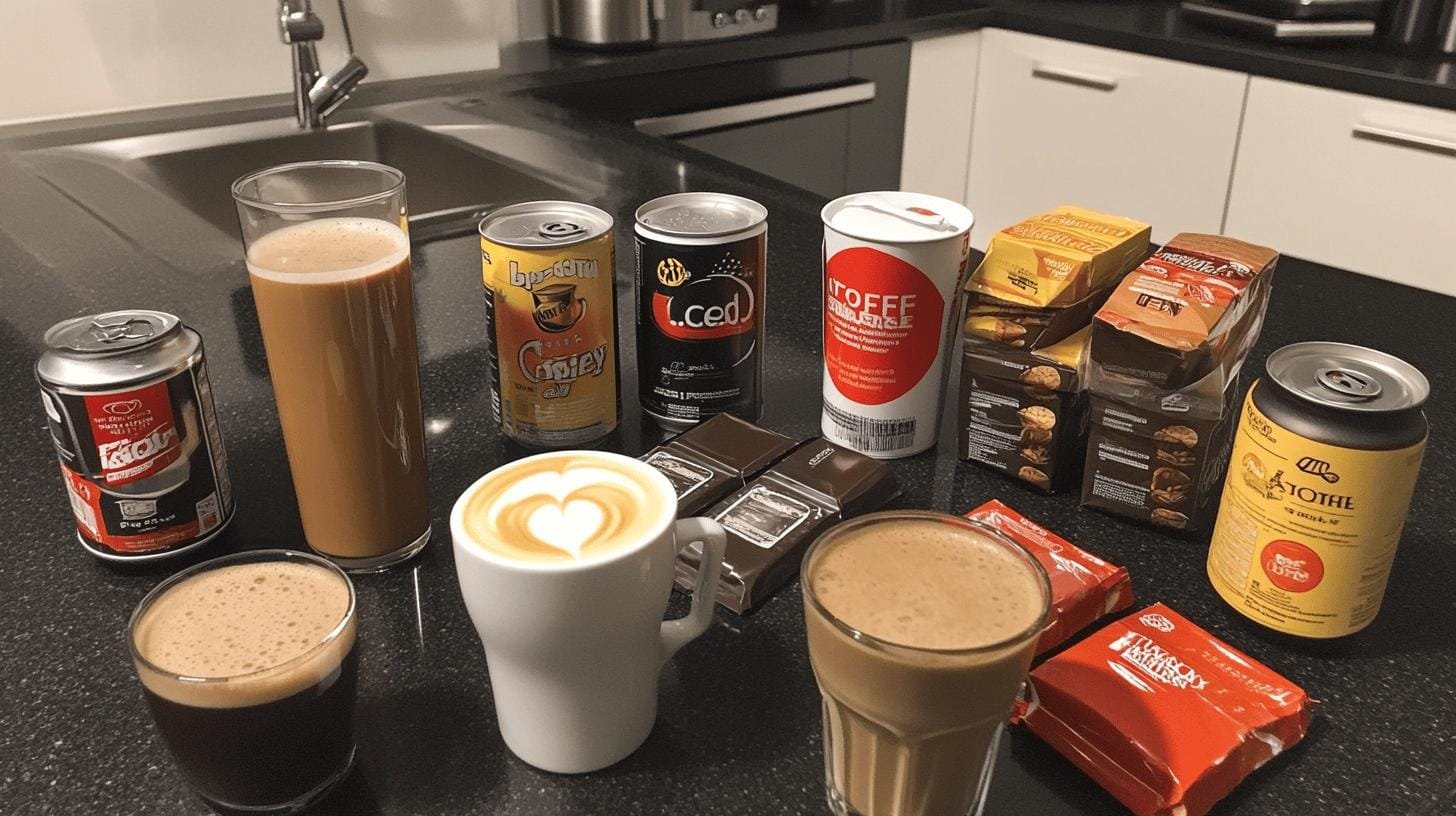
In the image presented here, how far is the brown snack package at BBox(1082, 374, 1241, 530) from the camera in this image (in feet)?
2.34

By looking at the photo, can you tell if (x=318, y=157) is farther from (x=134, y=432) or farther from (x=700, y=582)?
(x=700, y=582)

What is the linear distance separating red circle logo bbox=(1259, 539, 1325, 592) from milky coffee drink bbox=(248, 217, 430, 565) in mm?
535

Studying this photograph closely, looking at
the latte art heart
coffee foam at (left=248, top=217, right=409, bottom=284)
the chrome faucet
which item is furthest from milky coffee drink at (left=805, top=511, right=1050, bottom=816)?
the chrome faucet

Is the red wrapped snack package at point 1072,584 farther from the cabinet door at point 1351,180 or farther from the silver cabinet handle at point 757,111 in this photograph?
the cabinet door at point 1351,180

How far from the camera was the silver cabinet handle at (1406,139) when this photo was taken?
192 centimetres

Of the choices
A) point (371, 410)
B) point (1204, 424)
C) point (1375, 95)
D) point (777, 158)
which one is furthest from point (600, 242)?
point (1375, 95)

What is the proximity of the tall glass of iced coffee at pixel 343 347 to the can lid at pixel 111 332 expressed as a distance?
0.06m

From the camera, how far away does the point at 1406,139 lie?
6.42 feet

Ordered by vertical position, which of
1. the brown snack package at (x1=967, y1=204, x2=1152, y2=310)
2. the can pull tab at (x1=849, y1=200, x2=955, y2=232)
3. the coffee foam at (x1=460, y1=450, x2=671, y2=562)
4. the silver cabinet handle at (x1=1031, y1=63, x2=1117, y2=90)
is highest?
the can pull tab at (x1=849, y1=200, x2=955, y2=232)

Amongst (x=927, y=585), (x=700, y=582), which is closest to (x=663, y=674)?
(x=700, y=582)

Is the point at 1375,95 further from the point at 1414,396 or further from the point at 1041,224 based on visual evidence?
the point at 1414,396

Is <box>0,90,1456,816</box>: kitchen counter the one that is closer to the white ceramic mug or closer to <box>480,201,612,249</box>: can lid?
the white ceramic mug

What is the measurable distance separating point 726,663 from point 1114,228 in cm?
43

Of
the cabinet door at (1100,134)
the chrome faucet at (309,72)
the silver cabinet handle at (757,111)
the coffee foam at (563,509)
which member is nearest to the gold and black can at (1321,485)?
the coffee foam at (563,509)
